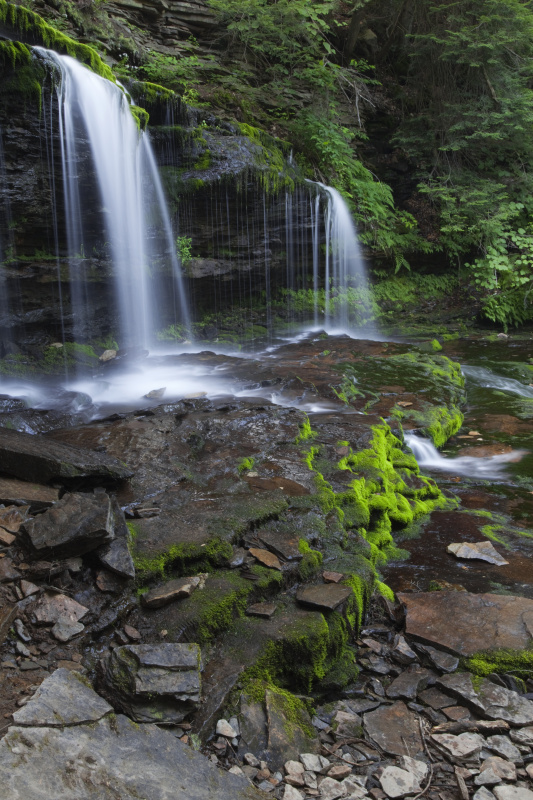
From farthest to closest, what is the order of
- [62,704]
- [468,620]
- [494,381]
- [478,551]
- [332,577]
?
1. [494,381]
2. [478,551]
3. [332,577]
4. [468,620]
5. [62,704]

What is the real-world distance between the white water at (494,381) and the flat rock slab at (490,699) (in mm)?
7155

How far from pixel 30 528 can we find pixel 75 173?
7.73 m

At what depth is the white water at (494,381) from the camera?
9.20m

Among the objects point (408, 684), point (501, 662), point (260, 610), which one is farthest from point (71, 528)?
point (501, 662)

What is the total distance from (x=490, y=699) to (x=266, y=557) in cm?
140

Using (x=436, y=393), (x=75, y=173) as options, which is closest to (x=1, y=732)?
(x=436, y=393)

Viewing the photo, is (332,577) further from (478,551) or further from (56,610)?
(56,610)

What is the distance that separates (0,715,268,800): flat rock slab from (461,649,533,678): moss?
1.40 metres

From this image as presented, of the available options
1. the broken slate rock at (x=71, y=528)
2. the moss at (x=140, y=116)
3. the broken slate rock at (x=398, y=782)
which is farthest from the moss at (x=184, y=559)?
the moss at (x=140, y=116)

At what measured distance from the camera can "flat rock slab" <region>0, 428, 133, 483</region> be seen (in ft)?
12.0

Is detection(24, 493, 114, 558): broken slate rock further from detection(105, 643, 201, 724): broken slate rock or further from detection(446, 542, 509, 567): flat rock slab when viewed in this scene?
detection(446, 542, 509, 567): flat rock slab

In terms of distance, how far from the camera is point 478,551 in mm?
4129

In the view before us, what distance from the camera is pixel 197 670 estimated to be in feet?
8.28

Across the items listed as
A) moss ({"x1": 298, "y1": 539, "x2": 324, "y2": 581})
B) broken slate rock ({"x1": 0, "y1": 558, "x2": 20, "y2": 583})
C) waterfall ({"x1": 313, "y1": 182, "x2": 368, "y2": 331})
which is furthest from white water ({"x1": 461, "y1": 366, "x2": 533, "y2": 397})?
broken slate rock ({"x1": 0, "y1": 558, "x2": 20, "y2": 583})
